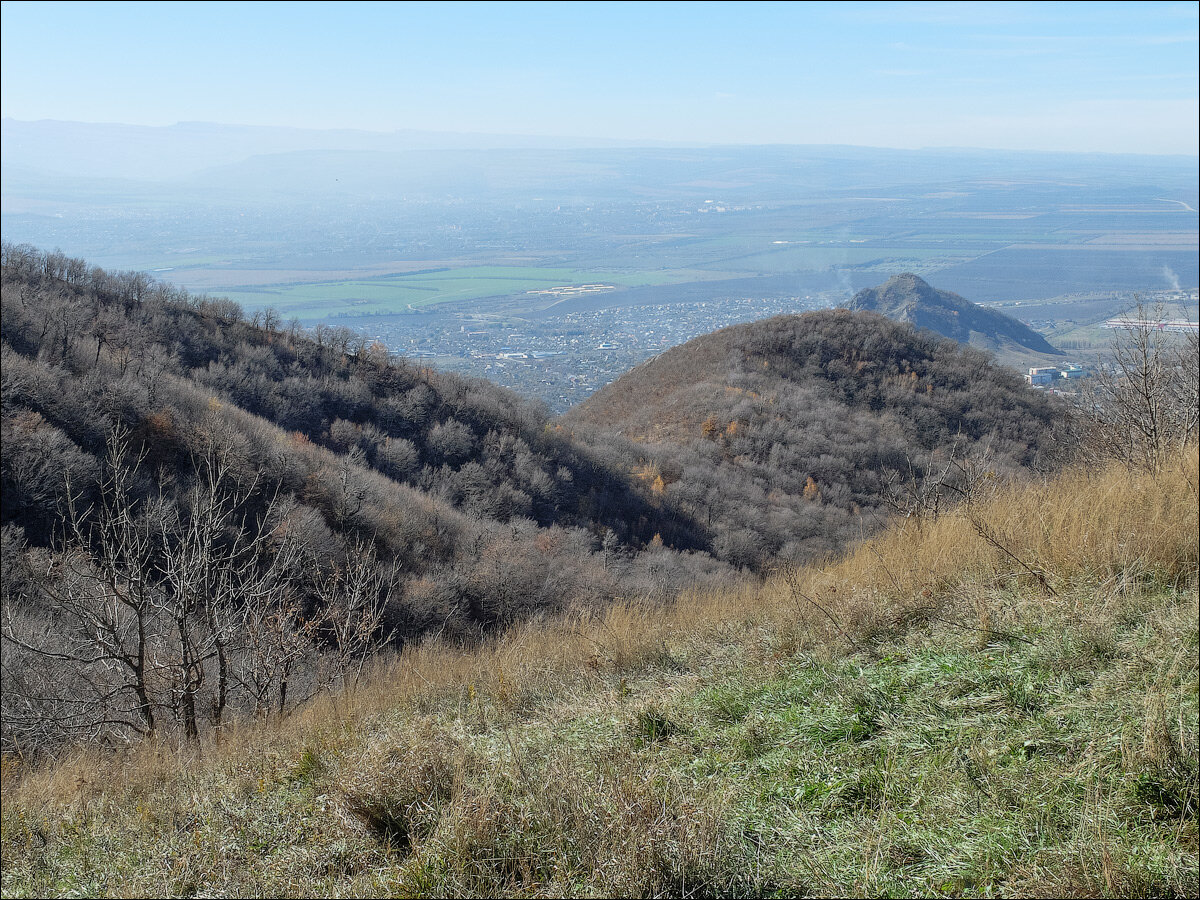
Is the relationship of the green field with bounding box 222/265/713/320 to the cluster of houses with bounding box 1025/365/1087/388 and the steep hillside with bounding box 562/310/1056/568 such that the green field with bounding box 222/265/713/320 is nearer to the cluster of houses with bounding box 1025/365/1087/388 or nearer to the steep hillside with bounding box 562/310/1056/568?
the steep hillside with bounding box 562/310/1056/568

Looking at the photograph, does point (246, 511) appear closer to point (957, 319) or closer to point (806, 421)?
point (806, 421)

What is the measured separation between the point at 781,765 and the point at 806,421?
1027 inches

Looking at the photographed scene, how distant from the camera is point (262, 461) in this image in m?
15.5

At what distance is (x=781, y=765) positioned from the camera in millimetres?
3113

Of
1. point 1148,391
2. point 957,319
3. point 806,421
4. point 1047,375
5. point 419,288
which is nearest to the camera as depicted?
point 1148,391

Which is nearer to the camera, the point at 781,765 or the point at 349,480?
the point at 781,765

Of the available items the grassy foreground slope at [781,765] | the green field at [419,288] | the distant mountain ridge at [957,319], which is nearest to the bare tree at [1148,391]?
the grassy foreground slope at [781,765]

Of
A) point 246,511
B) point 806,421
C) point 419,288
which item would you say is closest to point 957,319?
point 806,421

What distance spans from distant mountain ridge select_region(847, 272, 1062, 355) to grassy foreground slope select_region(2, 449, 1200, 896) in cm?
4812

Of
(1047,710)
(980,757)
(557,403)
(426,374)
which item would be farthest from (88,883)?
(557,403)

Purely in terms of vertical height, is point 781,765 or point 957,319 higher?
point 957,319

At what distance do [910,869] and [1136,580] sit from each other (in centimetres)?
249

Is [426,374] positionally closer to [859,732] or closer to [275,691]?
[275,691]

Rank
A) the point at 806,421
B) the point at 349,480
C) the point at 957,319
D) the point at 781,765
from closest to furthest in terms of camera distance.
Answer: the point at 781,765, the point at 349,480, the point at 806,421, the point at 957,319
